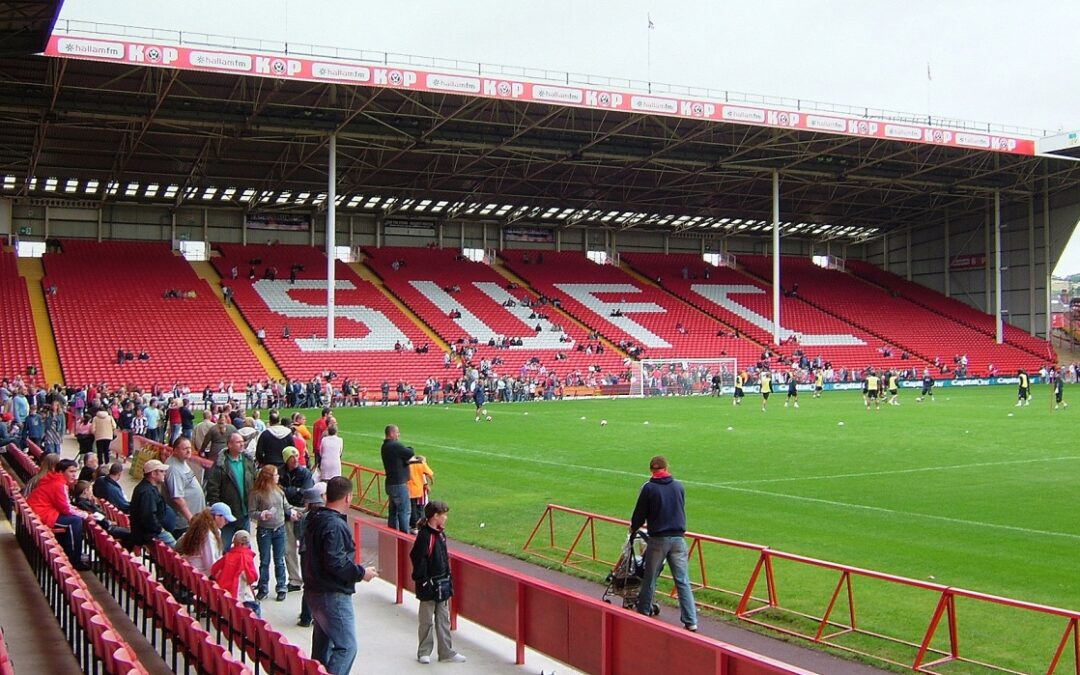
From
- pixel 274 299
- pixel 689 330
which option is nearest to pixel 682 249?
pixel 689 330

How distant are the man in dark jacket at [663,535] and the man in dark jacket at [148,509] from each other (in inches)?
184

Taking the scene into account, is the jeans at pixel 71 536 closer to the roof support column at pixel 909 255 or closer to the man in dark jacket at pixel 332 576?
the man in dark jacket at pixel 332 576

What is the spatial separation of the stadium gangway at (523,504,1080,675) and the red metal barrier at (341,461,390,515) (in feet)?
14.1

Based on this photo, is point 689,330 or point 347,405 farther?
point 689,330

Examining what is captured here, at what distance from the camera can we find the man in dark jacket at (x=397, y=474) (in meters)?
13.2

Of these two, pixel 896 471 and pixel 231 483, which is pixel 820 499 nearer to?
pixel 896 471

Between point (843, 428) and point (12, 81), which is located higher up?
point (12, 81)

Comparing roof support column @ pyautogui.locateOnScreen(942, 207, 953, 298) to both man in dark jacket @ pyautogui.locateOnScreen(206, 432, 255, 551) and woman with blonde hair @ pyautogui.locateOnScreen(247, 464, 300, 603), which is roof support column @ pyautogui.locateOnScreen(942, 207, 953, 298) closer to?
man in dark jacket @ pyautogui.locateOnScreen(206, 432, 255, 551)

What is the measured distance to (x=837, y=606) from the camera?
400 inches

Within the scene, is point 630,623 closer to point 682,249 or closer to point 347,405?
point 347,405

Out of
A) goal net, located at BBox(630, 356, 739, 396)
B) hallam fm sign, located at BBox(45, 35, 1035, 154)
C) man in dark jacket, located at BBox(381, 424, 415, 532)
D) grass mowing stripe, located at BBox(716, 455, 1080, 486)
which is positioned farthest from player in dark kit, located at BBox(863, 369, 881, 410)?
man in dark jacket, located at BBox(381, 424, 415, 532)

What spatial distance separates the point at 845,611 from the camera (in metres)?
10.0

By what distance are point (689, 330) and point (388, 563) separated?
48.8 metres

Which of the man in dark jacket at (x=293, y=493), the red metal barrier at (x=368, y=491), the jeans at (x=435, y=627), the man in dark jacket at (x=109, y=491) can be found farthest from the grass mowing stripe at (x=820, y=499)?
the man in dark jacket at (x=109, y=491)
